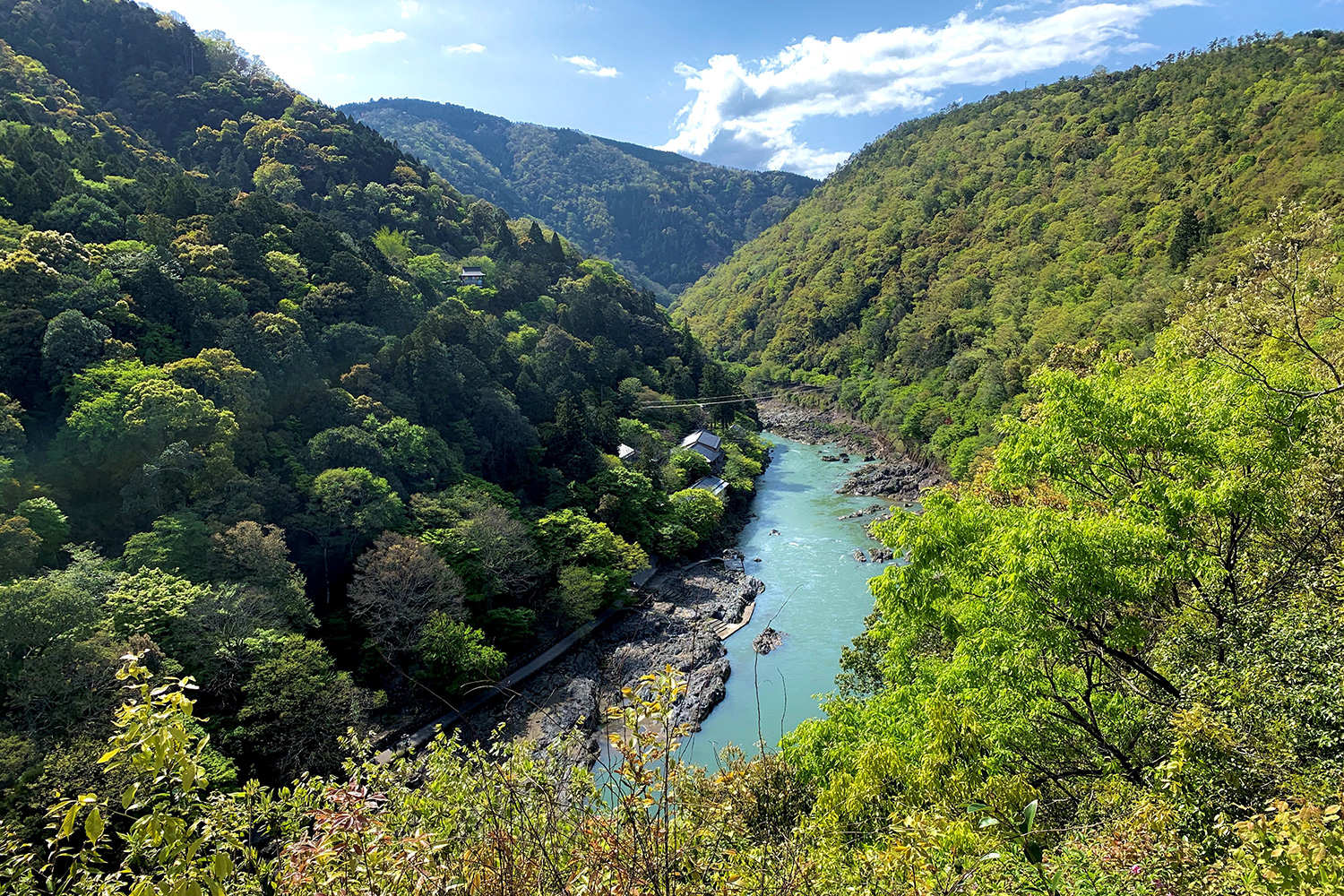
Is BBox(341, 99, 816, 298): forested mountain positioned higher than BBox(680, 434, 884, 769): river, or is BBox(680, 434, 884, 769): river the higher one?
BBox(341, 99, 816, 298): forested mountain

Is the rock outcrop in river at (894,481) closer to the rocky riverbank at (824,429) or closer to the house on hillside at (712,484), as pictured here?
the rocky riverbank at (824,429)

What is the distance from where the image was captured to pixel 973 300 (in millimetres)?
49906

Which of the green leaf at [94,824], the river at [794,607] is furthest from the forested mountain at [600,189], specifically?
the green leaf at [94,824]

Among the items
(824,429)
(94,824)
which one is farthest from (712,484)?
(94,824)

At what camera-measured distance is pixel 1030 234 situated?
51.3 m

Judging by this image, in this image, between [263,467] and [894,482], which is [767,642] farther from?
[894,482]

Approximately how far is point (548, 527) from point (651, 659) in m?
6.03

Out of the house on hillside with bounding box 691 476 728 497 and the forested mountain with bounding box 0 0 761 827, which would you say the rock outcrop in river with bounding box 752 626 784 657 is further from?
the house on hillside with bounding box 691 476 728 497

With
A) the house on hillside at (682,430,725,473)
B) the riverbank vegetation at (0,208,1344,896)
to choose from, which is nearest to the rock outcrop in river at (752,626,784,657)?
the riverbank vegetation at (0,208,1344,896)

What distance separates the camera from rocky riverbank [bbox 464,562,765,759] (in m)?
16.8

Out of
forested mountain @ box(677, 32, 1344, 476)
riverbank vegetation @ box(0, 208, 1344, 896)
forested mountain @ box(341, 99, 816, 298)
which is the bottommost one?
riverbank vegetation @ box(0, 208, 1344, 896)

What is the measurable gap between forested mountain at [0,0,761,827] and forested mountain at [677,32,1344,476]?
60.1 ft

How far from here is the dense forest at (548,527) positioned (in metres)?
3.90

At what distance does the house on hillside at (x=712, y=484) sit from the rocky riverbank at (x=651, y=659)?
20.6 feet
